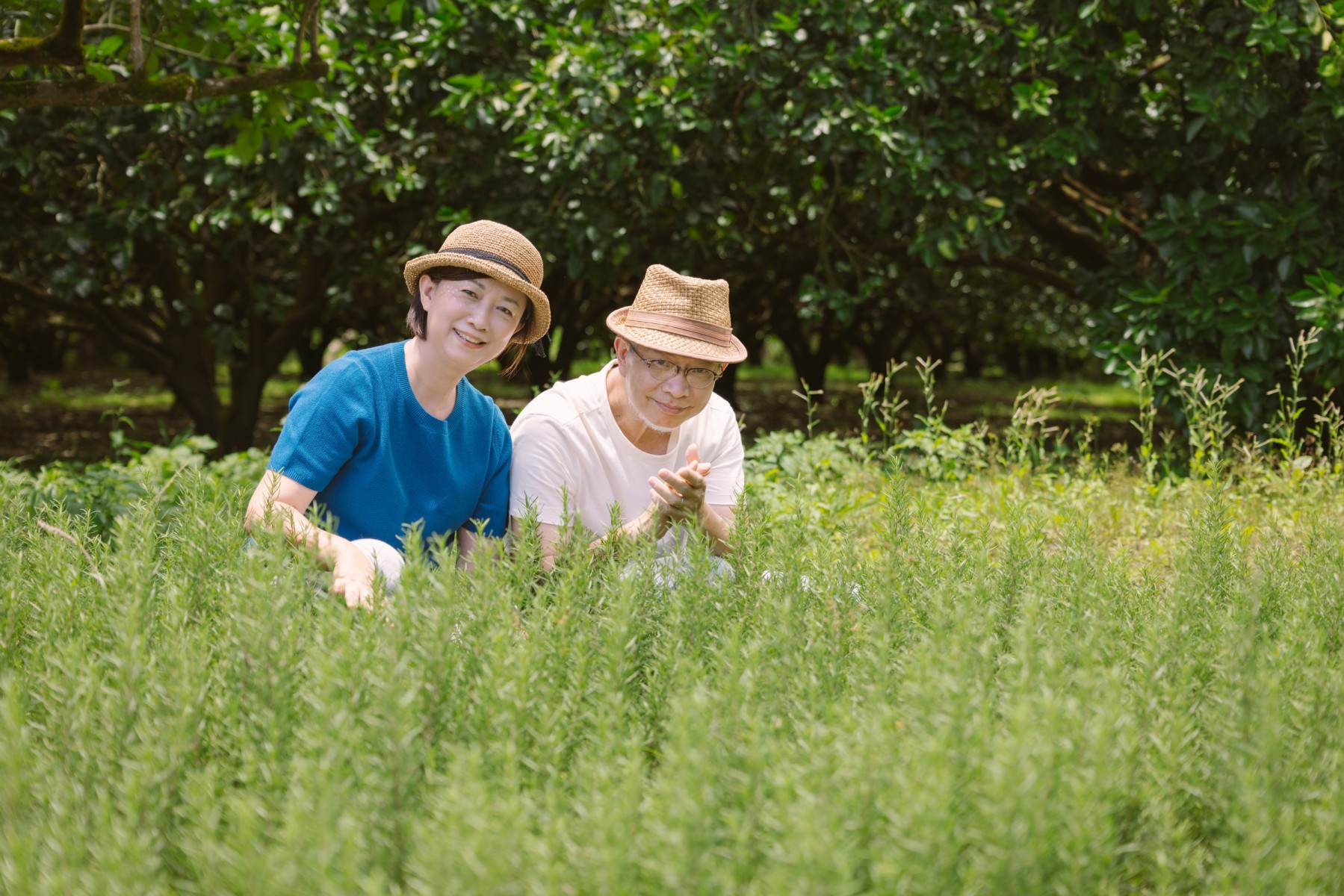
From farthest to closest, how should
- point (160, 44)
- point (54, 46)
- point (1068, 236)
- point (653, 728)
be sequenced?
point (1068, 236) → point (160, 44) → point (54, 46) → point (653, 728)

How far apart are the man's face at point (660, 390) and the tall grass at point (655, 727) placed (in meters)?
0.64

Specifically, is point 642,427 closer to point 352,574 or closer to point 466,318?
point 466,318

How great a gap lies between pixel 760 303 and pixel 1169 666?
11213 millimetres

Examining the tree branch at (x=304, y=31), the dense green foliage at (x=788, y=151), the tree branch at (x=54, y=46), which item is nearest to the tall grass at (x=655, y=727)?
the tree branch at (x=54, y=46)

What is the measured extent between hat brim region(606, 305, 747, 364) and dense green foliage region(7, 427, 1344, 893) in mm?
687

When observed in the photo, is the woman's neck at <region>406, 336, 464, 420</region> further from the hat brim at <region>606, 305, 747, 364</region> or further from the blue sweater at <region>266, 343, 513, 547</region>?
the hat brim at <region>606, 305, 747, 364</region>

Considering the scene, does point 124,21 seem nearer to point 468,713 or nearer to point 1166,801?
point 468,713

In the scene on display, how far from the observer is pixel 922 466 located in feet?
16.6

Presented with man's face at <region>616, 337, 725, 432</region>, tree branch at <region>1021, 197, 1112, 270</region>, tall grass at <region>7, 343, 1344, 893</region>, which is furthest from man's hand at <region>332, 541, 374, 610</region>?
tree branch at <region>1021, 197, 1112, 270</region>

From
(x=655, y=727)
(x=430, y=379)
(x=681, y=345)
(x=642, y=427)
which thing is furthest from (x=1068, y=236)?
(x=655, y=727)

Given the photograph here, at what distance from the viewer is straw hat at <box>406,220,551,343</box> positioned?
9.85 feet

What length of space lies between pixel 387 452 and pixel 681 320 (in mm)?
921

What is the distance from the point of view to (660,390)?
124 inches

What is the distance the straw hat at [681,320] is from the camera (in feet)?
10.2
